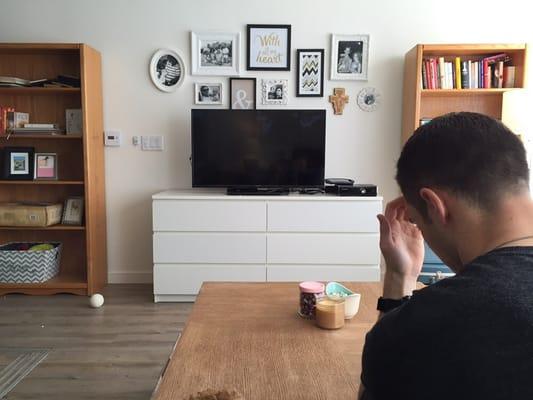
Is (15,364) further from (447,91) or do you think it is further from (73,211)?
(447,91)

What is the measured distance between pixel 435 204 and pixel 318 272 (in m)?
2.63

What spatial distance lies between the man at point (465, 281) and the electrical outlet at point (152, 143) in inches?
123

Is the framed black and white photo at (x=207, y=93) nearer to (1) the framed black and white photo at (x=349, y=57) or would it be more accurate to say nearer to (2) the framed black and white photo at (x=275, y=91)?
(2) the framed black and white photo at (x=275, y=91)

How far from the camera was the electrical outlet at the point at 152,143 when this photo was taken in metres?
3.63

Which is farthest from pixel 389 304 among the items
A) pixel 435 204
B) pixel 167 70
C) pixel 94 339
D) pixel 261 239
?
pixel 167 70

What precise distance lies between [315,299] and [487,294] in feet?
2.55

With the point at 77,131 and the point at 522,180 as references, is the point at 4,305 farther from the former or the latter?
the point at 522,180

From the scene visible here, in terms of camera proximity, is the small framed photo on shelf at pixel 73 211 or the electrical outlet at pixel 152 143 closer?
the small framed photo on shelf at pixel 73 211

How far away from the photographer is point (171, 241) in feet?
10.5

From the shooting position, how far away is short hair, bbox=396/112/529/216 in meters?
0.64

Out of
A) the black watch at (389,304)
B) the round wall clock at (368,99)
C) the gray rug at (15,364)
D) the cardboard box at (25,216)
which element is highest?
the round wall clock at (368,99)

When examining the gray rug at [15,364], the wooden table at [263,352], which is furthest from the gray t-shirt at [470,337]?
the gray rug at [15,364]

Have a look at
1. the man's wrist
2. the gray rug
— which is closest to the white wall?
the gray rug

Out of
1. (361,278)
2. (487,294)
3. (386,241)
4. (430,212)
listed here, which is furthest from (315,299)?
(361,278)
